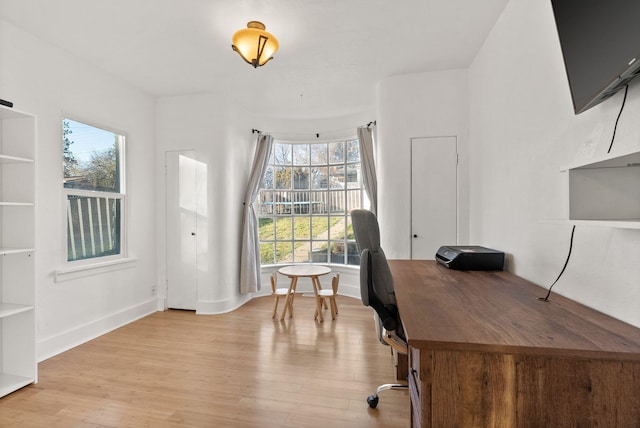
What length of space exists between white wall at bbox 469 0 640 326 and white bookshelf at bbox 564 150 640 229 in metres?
0.05

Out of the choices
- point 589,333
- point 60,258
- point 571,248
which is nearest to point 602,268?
point 571,248

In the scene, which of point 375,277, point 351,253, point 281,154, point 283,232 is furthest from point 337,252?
point 375,277

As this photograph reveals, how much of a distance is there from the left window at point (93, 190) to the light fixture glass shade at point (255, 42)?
2056mm

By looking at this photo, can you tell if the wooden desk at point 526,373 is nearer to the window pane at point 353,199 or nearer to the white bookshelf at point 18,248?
the white bookshelf at point 18,248

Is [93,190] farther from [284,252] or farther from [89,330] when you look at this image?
[284,252]

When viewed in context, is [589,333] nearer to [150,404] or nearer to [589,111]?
[589,111]

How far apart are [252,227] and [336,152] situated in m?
1.82

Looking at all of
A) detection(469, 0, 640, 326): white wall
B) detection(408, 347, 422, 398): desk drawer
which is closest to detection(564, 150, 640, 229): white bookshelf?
detection(469, 0, 640, 326): white wall

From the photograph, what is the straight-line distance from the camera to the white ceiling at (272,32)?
2.21 meters

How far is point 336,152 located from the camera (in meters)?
4.79

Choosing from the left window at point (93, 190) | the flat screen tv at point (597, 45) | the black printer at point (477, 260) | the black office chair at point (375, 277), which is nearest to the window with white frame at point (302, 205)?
the left window at point (93, 190)

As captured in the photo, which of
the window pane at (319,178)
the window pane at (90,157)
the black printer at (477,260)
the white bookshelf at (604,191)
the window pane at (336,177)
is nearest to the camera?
the white bookshelf at (604,191)

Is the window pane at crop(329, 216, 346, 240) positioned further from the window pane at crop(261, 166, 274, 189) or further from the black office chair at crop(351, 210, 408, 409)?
the black office chair at crop(351, 210, 408, 409)

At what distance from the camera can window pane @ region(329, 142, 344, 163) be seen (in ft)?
15.6
